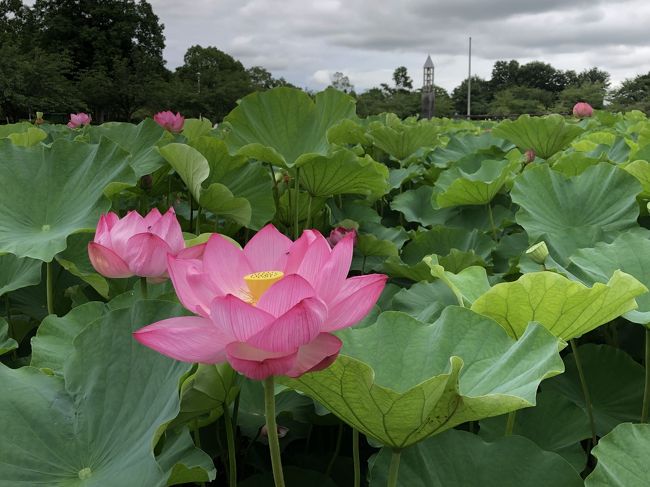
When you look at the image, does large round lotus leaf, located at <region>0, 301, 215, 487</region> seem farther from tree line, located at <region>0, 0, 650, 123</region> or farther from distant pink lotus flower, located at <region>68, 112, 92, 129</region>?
tree line, located at <region>0, 0, 650, 123</region>

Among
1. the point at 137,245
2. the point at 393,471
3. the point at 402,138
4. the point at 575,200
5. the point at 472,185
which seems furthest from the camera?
the point at 402,138

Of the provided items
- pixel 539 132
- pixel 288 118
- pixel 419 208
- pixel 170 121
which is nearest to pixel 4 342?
pixel 288 118

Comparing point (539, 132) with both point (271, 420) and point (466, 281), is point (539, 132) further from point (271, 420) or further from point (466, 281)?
point (271, 420)

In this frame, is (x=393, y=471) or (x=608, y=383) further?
(x=608, y=383)

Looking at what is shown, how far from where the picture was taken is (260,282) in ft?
1.65

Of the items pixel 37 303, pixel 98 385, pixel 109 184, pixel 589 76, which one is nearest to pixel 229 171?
pixel 109 184

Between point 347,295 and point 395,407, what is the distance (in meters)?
0.10

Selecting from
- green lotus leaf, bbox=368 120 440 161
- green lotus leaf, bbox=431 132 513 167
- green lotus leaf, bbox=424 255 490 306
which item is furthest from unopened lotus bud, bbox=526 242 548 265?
green lotus leaf, bbox=368 120 440 161

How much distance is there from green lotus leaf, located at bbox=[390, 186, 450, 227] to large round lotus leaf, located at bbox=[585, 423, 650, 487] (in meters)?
1.13

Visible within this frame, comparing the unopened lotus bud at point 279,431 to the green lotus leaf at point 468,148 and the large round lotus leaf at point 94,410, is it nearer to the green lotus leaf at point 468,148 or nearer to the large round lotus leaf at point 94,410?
the large round lotus leaf at point 94,410

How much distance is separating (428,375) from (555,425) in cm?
32

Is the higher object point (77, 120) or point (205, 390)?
point (77, 120)

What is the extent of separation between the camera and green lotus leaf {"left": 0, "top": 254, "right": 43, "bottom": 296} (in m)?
1.04

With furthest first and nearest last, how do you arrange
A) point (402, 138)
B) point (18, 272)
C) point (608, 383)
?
point (402, 138) < point (18, 272) < point (608, 383)
